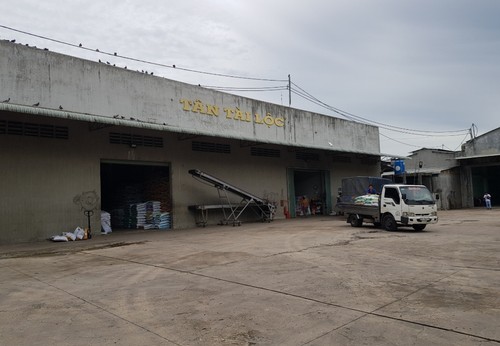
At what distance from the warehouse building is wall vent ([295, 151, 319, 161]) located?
0.11 m

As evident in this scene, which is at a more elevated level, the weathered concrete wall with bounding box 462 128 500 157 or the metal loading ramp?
the weathered concrete wall with bounding box 462 128 500 157

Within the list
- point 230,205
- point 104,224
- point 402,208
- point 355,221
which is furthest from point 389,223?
point 104,224

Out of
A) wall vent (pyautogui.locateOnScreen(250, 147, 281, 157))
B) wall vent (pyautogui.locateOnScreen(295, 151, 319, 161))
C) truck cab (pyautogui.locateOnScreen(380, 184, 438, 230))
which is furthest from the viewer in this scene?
wall vent (pyautogui.locateOnScreen(295, 151, 319, 161))

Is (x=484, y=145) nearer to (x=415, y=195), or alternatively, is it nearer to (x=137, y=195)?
(x=415, y=195)

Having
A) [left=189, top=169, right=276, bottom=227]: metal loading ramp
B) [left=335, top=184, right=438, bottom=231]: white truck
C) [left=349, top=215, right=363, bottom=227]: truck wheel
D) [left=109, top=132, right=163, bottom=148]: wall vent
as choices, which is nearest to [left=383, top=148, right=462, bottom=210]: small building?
[left=189, top=169, right=276, bottom=227]: metal loading ramp

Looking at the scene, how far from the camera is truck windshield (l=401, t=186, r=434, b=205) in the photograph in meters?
16.5

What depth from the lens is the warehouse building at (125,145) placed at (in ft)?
52.3

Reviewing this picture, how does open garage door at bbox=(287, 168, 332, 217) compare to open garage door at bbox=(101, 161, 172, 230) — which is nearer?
open garage door at bbox=(101, 161, 172, 230)

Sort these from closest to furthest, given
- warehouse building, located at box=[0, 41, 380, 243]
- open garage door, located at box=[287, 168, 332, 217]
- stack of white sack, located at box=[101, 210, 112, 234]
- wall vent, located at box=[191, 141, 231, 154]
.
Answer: warehouse building, located at box=[0, 41, 380, 243] → stack of white sack, located at box=[101, 210, 112, 234] → wall vent, located at box=[191, 141, 231, 154] → open garage door, located at box=[287, 168, 332, 217]

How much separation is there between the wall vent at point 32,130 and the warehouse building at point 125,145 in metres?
0.04

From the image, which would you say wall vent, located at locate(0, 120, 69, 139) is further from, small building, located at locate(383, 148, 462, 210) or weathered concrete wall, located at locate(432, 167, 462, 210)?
weathered concrete wall, located at locate(432, 167, 462, 210)

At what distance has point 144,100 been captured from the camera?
768 inches

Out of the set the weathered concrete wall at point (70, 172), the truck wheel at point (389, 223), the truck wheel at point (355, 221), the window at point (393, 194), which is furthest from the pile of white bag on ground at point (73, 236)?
the window at point (393, 194)

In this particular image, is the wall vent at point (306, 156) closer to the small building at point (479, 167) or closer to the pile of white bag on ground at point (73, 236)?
the pile of white bag on ground at point (73, 236)
